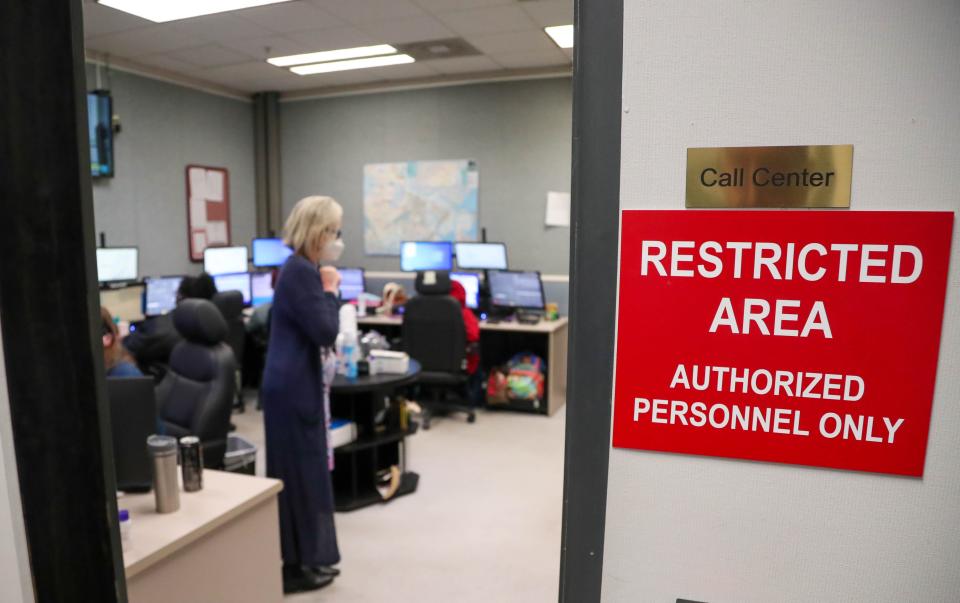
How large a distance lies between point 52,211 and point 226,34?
3.99 meters

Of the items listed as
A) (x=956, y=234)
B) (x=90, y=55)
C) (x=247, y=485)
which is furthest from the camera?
(x=90, y=55)

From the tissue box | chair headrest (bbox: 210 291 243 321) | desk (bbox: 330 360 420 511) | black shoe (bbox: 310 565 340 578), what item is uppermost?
chair headrest (bbox: 210 291 243 321)

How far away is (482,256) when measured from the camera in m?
5.44

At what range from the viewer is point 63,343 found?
98 centimetres

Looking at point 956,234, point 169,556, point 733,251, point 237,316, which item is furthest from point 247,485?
point 237,316

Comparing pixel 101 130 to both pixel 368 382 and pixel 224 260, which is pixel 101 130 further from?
pixel 368 382

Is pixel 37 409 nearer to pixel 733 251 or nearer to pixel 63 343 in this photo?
pixel 63 343

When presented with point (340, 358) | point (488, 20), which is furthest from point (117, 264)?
point (488, 20)

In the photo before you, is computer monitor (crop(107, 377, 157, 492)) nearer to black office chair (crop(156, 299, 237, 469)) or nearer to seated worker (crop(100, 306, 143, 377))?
seated worker (crop(100, 306, 143, 377))

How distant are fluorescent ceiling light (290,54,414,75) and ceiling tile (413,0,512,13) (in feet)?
4.08

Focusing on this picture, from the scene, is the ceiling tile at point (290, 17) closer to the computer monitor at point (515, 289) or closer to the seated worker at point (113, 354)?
the computer monitor at point (515, 289)

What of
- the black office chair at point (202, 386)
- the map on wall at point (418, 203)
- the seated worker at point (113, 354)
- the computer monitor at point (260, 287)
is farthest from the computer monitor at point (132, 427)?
the map on wall at point (418, 203)

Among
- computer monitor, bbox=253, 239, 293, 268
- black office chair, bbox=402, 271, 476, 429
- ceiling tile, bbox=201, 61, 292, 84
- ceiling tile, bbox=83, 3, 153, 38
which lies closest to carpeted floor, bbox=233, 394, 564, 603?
black office chair, bbox=402, 271, 476, 429

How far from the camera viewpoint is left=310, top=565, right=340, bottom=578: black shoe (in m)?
2.58
